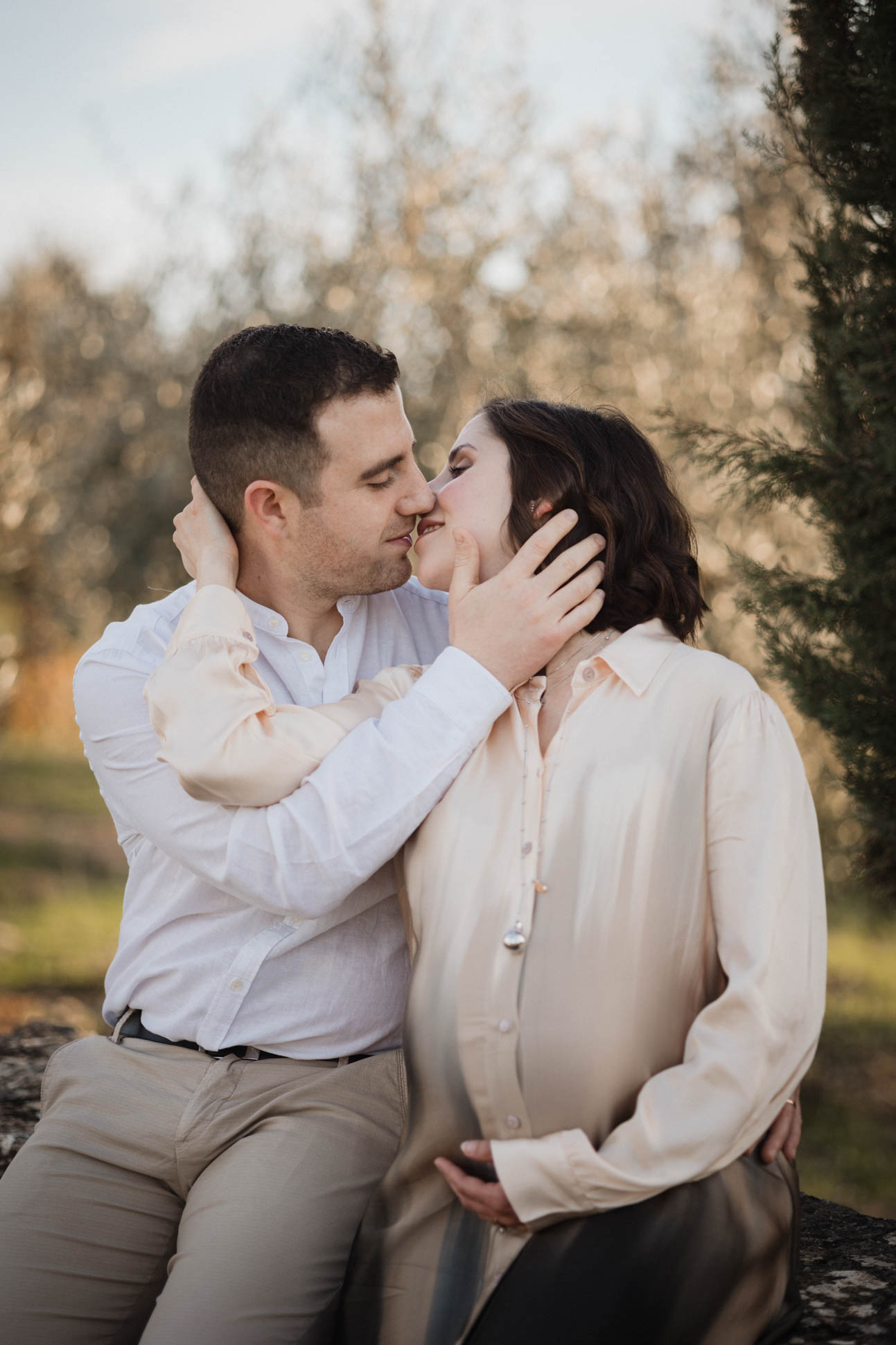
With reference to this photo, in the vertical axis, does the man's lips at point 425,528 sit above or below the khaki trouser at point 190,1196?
above

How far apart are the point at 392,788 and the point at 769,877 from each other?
2.22ft

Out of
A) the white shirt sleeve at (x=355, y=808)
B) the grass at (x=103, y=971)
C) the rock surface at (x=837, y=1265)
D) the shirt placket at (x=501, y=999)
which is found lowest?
the grass at (x=103, y=971)

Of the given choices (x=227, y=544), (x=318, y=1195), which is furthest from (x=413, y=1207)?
(x=227, y=544)

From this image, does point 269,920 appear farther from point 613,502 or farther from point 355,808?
point 613,502

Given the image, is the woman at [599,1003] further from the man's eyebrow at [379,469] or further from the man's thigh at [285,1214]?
the man's eyebrow at [379,469]

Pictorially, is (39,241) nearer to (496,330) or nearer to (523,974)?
(496,330)

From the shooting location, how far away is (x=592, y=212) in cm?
890

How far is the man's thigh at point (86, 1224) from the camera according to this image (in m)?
2.19

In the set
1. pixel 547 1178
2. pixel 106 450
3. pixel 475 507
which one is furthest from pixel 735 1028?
pixel 106 450

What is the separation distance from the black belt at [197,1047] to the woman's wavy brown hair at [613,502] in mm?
1051

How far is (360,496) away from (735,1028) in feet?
4.78

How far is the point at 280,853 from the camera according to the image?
6.99 ft

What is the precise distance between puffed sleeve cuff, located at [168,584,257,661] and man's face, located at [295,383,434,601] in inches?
13.9

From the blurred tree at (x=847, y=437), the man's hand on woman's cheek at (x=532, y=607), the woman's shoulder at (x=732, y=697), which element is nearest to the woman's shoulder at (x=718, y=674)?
the woman's shoulder at (x=732, y=697)
